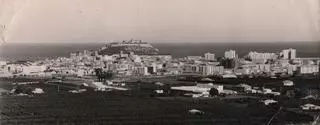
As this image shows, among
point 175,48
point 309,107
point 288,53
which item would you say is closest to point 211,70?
point 175,48

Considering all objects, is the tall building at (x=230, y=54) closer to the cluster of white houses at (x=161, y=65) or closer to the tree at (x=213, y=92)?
the cluster of white houses at (x=161, y=65)

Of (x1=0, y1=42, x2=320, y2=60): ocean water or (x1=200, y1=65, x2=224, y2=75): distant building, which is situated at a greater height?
(x1=0, y1=42, x2=320, y2=60): ocean water

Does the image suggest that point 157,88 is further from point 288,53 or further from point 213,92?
point 288,53

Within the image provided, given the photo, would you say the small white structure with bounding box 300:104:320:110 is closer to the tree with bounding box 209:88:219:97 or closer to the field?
the field

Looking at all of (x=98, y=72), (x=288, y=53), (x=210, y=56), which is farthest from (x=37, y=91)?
(x=288, y=53)

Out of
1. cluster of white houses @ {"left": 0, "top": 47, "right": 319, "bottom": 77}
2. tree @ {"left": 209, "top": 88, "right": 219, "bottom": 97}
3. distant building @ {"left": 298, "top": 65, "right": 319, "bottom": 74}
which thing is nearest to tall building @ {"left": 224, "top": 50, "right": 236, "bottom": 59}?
cluster of white houses @ {"left": 0, "top": 47, "right": 319, "bottom": 77}

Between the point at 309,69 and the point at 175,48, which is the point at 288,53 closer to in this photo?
the point at 309,69

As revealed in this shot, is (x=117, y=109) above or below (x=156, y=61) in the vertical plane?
below

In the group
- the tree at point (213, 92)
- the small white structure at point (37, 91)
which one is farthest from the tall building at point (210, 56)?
the small white structure at point (37, 91)
